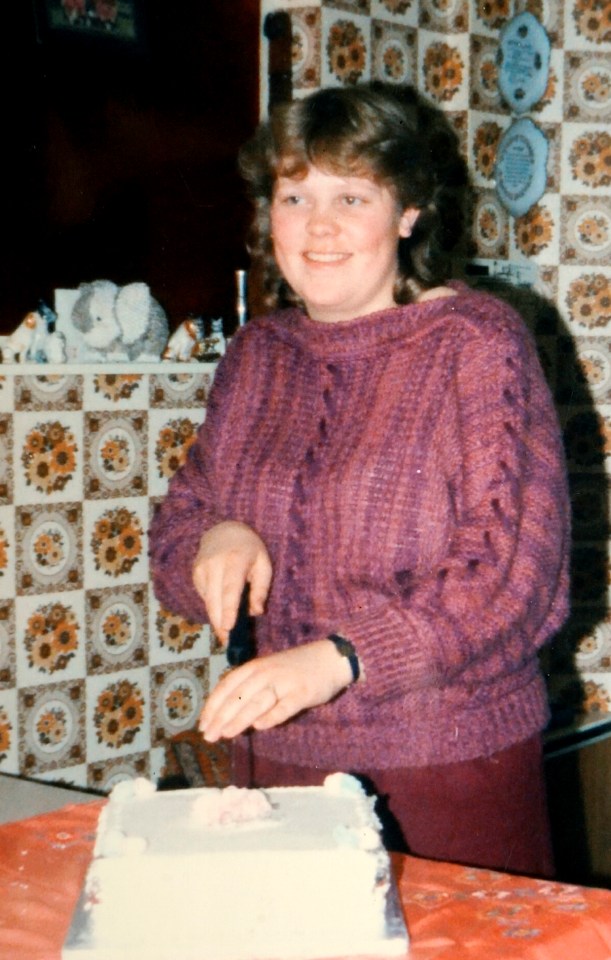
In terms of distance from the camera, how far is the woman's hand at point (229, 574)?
1.11 metres

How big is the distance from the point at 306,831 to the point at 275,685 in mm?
122

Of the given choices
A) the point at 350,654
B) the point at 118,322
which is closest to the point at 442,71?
A: the point at 118,322

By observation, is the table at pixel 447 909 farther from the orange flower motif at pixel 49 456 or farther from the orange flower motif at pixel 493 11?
the orange flower motif at pixel 493 11

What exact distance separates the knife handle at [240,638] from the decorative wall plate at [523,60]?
1858mm

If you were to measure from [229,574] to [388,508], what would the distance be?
19 centimetres

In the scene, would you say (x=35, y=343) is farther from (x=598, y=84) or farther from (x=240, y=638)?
(x=598, y=84)

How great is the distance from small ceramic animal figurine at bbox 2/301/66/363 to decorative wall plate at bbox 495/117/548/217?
1.18m

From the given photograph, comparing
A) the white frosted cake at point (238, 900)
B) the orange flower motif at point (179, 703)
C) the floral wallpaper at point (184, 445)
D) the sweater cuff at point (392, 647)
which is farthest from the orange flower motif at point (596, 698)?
the white frosted cake at point (238, 900)

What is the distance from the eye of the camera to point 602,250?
2.65 meters

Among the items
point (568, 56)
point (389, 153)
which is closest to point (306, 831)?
point (389, 153)

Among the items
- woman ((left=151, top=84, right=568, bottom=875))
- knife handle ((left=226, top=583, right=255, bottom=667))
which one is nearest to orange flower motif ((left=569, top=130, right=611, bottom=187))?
woman ((left=151, top=84, right=568, bottom=875))

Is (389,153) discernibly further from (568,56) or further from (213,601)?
(568,56)

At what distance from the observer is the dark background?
6.67 feet

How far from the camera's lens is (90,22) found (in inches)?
83.2
